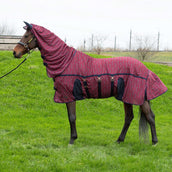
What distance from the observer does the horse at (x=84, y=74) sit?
17.1 feet

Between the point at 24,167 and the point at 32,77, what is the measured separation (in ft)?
27.0

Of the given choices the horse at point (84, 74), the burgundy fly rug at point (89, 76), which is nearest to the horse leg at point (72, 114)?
the horse at point (84, 74)

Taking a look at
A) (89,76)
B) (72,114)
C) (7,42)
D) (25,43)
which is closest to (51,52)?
(25,43)

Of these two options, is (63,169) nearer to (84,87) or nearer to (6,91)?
(84,87)

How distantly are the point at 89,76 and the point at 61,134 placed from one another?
1.99 meters

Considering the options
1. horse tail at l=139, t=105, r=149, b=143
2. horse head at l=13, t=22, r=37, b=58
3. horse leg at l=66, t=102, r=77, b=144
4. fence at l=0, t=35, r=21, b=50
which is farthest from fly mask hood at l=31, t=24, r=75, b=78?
fence at l=0, t=35, r=21, b=50

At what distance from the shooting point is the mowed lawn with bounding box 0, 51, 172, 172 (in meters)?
4.31

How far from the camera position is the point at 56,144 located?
5.48 m

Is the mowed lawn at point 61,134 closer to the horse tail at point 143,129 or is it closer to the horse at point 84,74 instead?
the horse tail at point 143,129

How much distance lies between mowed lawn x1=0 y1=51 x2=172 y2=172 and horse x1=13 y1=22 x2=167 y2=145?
1.00m

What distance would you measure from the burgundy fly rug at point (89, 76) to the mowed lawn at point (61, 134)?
41.2 inches

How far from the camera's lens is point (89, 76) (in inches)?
207

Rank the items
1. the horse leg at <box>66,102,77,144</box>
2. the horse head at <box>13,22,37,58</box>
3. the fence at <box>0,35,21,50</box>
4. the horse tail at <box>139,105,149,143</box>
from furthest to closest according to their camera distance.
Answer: the fence at <box>0,35,21,50</box> < the horse tail at <box>139,105,149,143</box> < the horse leg at <box>66,102,77,144</box> < the horse head at <box>13,22,37,58</box>

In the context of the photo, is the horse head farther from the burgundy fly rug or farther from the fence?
the fence
